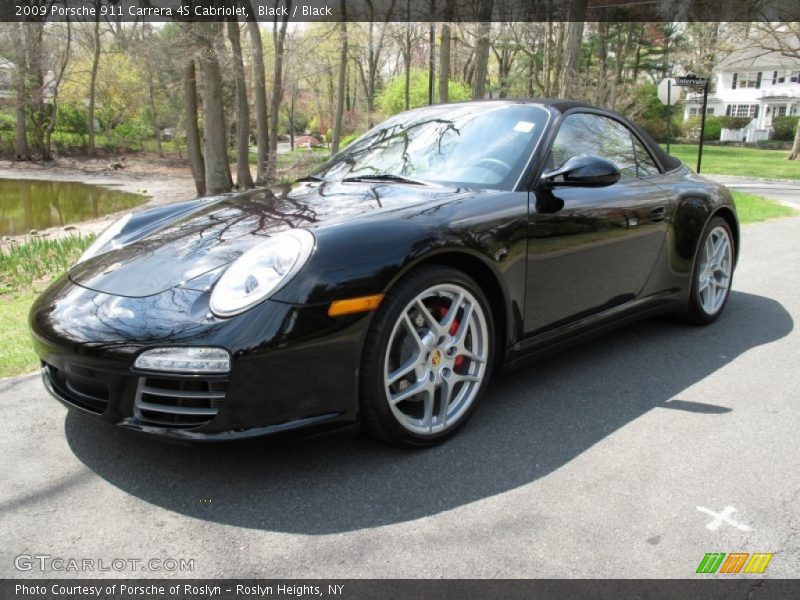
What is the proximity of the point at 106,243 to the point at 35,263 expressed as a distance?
3942 millimetres

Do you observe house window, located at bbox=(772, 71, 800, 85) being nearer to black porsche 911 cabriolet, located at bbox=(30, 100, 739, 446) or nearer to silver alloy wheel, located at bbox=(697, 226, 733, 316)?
silver alloy wheel, located at bbox=(697, 226, 733, 316)

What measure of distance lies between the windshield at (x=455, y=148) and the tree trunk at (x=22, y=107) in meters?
32.8

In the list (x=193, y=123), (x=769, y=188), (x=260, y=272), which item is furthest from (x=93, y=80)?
(x=260, y=272)

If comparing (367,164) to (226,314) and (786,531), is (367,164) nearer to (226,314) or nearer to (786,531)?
(226,314)

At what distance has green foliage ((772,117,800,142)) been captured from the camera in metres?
52.6

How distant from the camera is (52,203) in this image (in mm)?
20062

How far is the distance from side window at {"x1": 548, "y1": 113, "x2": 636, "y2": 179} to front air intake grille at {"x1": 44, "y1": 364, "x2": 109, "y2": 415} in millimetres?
2237

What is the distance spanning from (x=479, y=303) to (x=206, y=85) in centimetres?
1337

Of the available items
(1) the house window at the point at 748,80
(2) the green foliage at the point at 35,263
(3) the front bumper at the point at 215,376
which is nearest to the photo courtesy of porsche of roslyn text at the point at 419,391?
(3) the front bumper at the point at 215,376

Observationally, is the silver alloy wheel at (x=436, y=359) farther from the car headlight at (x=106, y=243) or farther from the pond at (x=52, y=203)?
the pond at (x=52, y=203)

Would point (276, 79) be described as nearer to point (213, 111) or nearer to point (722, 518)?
point (213, 111)

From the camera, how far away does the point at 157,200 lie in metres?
21.5

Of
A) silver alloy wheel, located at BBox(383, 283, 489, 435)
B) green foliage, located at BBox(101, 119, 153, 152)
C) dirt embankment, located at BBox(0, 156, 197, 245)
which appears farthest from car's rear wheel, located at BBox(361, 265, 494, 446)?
green foliage, located at BBox(101, 119, 153, 152)
